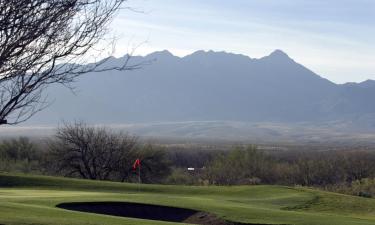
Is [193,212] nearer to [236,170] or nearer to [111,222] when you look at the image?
[111,222]

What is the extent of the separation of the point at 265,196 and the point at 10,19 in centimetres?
3131

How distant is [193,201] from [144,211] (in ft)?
11.6

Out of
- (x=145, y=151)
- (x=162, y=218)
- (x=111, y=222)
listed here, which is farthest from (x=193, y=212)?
(x=145, y=151)

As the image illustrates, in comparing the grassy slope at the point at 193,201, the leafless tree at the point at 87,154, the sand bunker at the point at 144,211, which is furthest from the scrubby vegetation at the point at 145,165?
the sand bunker at the point at 144,211

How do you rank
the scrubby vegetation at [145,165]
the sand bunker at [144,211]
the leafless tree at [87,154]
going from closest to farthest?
the sand bunker at [144,211], the leafless tree at [87,154], the scrubby vegetation at [145,165]

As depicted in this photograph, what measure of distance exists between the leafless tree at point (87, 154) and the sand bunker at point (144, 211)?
33.6m

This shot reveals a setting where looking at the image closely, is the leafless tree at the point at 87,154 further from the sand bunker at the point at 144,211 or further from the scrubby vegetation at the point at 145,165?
the sand bunker at the point at 144,211

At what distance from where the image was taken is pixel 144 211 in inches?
1140

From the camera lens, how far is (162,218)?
1112 inches

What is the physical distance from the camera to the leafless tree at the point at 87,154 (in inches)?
2461

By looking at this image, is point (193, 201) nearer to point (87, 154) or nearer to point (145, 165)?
point (87, 154)

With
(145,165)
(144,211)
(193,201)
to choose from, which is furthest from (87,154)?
(144,211)

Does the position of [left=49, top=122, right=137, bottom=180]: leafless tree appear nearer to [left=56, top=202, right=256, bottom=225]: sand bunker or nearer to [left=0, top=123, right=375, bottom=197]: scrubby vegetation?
[left=0, top=123, right=375, bottom=197]: scrubby vegetation

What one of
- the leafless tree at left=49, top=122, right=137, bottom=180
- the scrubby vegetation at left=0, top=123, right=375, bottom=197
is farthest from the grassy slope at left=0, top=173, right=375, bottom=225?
the leafless tree at left=49, top=122, right=137, bottom=180
